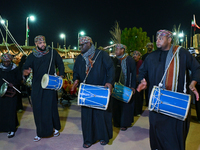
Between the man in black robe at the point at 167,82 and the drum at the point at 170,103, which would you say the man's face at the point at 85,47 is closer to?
the man in black robe at the point at 167,82

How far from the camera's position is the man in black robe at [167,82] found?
278 cm

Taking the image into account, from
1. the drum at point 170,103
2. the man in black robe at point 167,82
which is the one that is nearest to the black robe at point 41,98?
the man in black robe at point 167,82

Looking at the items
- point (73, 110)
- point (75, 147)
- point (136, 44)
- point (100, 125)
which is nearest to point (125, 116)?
point (100, 125)

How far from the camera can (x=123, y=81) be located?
15.5 ft

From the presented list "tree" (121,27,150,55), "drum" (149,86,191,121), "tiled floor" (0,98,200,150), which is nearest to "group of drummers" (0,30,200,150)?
"drum" (149,86,191,121)

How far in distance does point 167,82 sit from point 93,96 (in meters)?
1.20

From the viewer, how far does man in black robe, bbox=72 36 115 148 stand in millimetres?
3670

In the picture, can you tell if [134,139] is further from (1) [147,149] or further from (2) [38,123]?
(2) [38,123]

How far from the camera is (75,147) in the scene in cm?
367

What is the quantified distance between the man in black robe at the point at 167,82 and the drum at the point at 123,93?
1.19m

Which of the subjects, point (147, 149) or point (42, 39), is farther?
point (42, 39)

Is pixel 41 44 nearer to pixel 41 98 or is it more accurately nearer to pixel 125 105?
pixel 41 98

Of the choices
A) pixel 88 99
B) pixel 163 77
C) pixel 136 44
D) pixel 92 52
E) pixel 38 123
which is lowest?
pixel 38 123

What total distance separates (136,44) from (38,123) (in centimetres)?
1660
